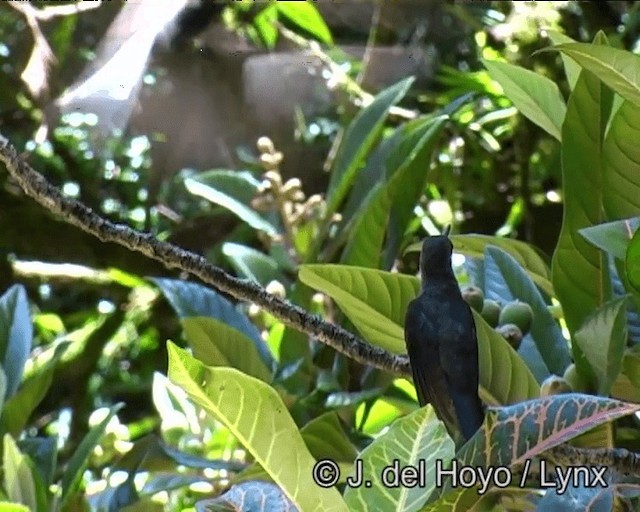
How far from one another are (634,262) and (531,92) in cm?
20

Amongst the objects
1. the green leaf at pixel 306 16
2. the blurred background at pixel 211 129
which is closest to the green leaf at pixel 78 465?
the blurred background at pixel 211 129

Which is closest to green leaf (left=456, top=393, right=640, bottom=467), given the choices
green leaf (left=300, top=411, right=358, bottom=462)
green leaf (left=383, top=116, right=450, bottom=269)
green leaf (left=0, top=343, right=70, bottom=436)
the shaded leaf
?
the shaded leaf

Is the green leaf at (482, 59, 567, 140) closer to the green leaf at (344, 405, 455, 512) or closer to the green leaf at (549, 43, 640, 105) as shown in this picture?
the green leaf at (549, 43, 640, 105)

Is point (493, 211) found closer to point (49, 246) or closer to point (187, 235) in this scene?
point (187, 235)

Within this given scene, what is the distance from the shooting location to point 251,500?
332 millimetres

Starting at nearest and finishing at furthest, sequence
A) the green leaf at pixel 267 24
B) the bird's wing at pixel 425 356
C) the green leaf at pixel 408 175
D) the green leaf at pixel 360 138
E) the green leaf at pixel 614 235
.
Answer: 1. the bird's wing at pixel 425 356
2. the green leaf at pixel 614 235
3. the green leaf at pixel 408 175
4. the green leaf at pixel 360 138
5. the green leaf at pixel 267 24

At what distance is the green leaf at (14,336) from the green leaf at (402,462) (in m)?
0.45

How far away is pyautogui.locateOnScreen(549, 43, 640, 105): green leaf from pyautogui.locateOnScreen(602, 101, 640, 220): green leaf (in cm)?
4

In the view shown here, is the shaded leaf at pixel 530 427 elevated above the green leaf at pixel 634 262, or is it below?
below

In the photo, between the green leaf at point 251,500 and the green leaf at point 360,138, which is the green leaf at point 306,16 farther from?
the green leaf at point 251,500

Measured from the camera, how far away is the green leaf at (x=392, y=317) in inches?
16.8

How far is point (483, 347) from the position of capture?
42 cm

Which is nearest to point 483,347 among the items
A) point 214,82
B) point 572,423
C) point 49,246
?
point 572,423

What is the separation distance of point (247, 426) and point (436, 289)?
3.6 inches
